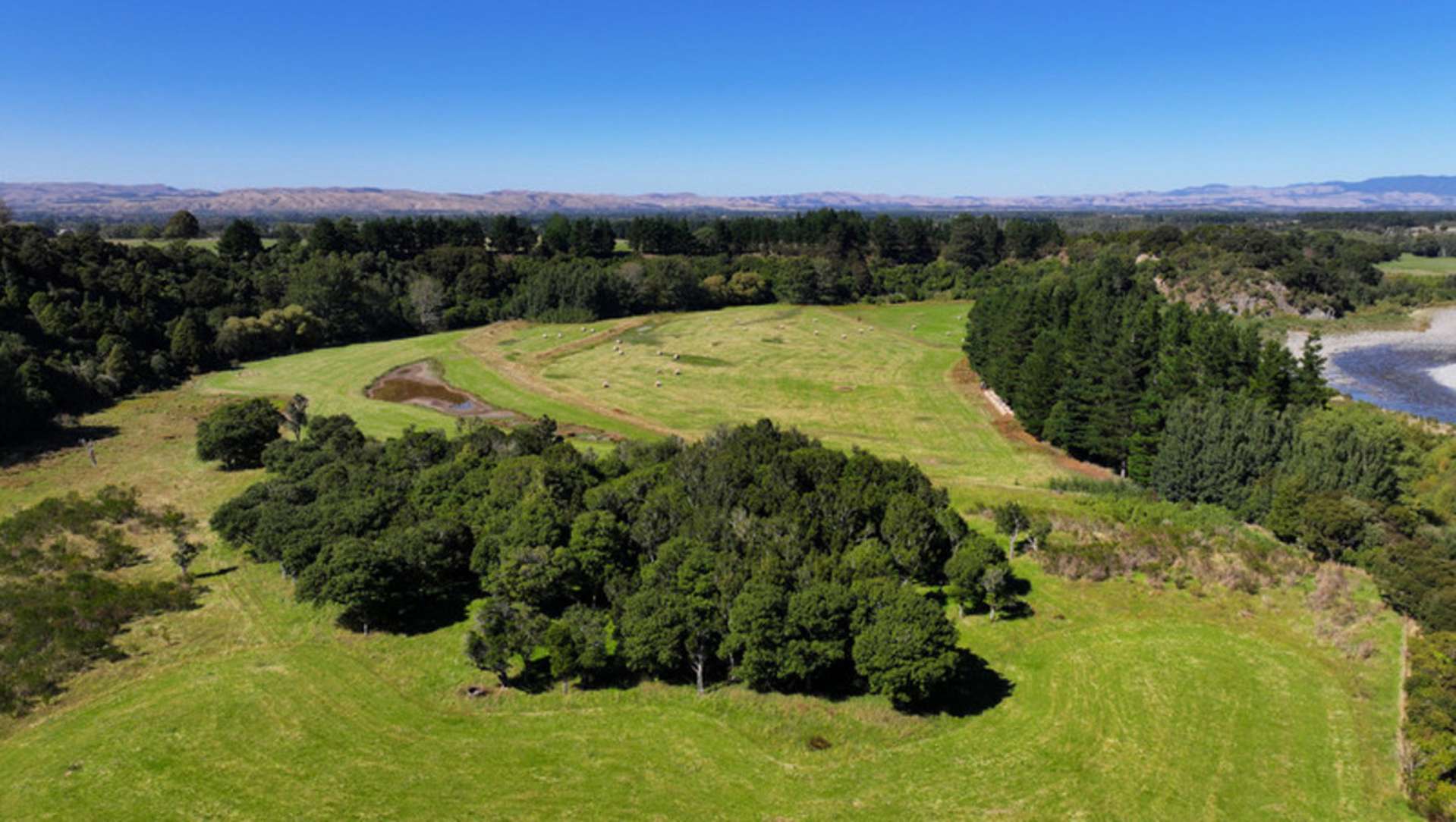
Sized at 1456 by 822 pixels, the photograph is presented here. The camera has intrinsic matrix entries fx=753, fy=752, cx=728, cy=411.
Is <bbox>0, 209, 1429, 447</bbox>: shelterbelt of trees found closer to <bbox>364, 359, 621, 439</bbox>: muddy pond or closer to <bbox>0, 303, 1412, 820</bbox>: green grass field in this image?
<bbox>364, 359, 621, 439</bbox>: muddy pond

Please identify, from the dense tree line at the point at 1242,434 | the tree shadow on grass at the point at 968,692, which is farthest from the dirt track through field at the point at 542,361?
the tree shadow on grass at the point at 968,692

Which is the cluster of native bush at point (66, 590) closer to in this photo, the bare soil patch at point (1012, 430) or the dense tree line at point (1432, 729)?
the dense tree line at point (1432, 729)

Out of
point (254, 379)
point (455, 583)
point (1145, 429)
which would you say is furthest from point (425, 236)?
point (1145, 429)

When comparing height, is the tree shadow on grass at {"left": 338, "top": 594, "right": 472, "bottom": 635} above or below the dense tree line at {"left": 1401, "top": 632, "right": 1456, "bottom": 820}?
below

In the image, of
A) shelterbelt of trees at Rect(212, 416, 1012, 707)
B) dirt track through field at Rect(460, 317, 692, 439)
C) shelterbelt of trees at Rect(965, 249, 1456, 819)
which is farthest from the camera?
dirt track through field at Rect(460, 317, 692, 439)

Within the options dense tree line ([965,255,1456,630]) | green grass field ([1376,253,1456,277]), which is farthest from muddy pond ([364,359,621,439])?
green grass field ([1376,253,1456,277])

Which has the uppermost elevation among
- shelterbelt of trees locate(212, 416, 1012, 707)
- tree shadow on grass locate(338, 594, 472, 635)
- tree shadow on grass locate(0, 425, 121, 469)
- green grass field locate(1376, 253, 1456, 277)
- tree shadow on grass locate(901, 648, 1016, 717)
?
green grass field locate(1376, 253, 1456, 277)

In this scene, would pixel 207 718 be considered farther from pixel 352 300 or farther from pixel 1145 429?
pixel 352 300
